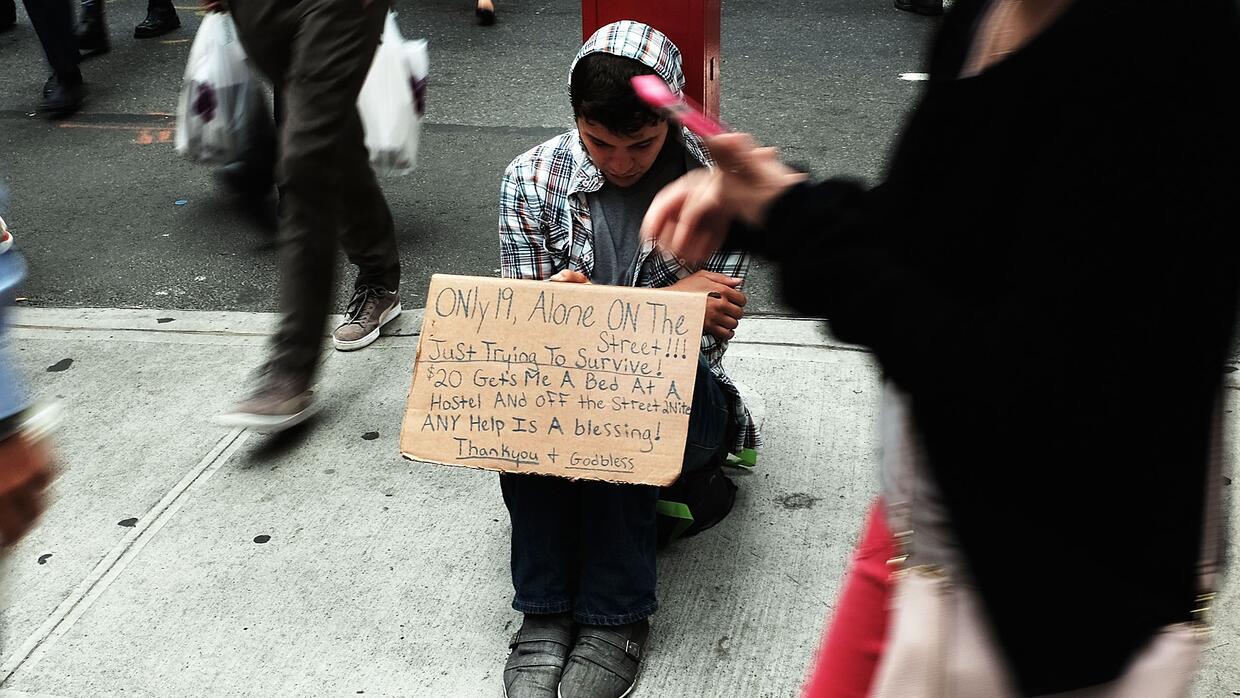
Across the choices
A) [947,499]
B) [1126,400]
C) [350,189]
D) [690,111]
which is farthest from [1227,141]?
[350,189]

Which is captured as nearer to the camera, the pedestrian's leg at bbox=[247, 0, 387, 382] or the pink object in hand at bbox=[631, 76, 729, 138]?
the pink object in hand at bbox=[631, 76, 729, 138]

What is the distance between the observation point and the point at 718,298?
2424mm

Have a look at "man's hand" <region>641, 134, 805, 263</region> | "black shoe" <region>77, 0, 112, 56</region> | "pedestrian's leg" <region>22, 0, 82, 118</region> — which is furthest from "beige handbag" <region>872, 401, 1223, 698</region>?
"black shoe" <region>77, 0, 112, 56</region>

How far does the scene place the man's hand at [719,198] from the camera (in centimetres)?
116

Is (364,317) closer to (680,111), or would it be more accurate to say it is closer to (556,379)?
(556,379)

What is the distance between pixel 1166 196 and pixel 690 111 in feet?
1.70

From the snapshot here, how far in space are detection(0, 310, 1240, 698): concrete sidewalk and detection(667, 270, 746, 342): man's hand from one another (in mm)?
597

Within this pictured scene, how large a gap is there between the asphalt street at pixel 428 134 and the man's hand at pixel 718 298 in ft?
4.91

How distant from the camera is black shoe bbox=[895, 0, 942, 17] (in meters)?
7.51

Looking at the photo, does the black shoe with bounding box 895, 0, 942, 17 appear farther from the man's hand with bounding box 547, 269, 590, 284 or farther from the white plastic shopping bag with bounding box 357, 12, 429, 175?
the man's hand with bounding box 547, 269, 590, 284

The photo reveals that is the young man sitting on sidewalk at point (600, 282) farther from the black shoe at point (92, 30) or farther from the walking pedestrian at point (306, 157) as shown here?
the black shoe at point (92, 30)

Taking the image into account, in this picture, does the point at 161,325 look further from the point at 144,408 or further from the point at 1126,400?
the point at 1126,400

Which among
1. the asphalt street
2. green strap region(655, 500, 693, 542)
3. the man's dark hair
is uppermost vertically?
the man's dark hair

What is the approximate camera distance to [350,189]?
3.55 metres
